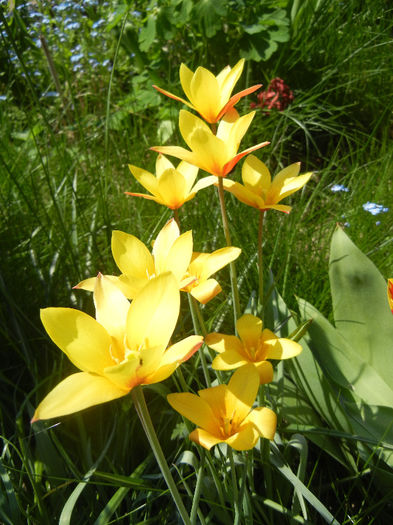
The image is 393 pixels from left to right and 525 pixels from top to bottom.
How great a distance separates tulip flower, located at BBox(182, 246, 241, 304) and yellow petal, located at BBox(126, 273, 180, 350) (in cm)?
6

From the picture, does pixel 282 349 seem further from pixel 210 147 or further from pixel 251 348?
pixel 210 147

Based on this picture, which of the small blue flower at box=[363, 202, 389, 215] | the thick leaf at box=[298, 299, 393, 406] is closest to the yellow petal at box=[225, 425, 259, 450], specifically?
the thick leaf at box=[298, 299, 393, 406]

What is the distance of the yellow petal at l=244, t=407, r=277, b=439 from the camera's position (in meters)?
0.48

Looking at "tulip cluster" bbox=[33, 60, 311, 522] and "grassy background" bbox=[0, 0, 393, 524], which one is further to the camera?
"grassy background" bbox=[0, 0, 393, 524]

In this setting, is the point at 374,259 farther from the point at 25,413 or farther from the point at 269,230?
the point at 25,413

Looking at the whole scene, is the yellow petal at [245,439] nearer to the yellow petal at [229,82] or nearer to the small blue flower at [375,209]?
the yellow petal at [229,82]

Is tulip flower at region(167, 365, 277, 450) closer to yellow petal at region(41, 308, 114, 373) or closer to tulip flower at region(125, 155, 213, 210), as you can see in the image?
yellow petal at region(41, 308, 114, 373)

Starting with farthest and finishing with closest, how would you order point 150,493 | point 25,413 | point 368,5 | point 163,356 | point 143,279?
point 368,5
point 25,413
point 150,493
point 143,279
point 163,356

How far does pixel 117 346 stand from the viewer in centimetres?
48

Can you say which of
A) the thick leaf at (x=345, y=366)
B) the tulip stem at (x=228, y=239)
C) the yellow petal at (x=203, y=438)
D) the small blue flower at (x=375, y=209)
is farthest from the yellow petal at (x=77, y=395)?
the small blue flower at (x=375, y=209)

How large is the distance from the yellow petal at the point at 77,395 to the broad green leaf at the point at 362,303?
20.0 inches

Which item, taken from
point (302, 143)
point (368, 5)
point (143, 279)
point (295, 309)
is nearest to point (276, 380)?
point (295, 309)

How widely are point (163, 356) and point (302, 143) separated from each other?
1.74 m

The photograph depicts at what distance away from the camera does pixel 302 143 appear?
2.05 m
